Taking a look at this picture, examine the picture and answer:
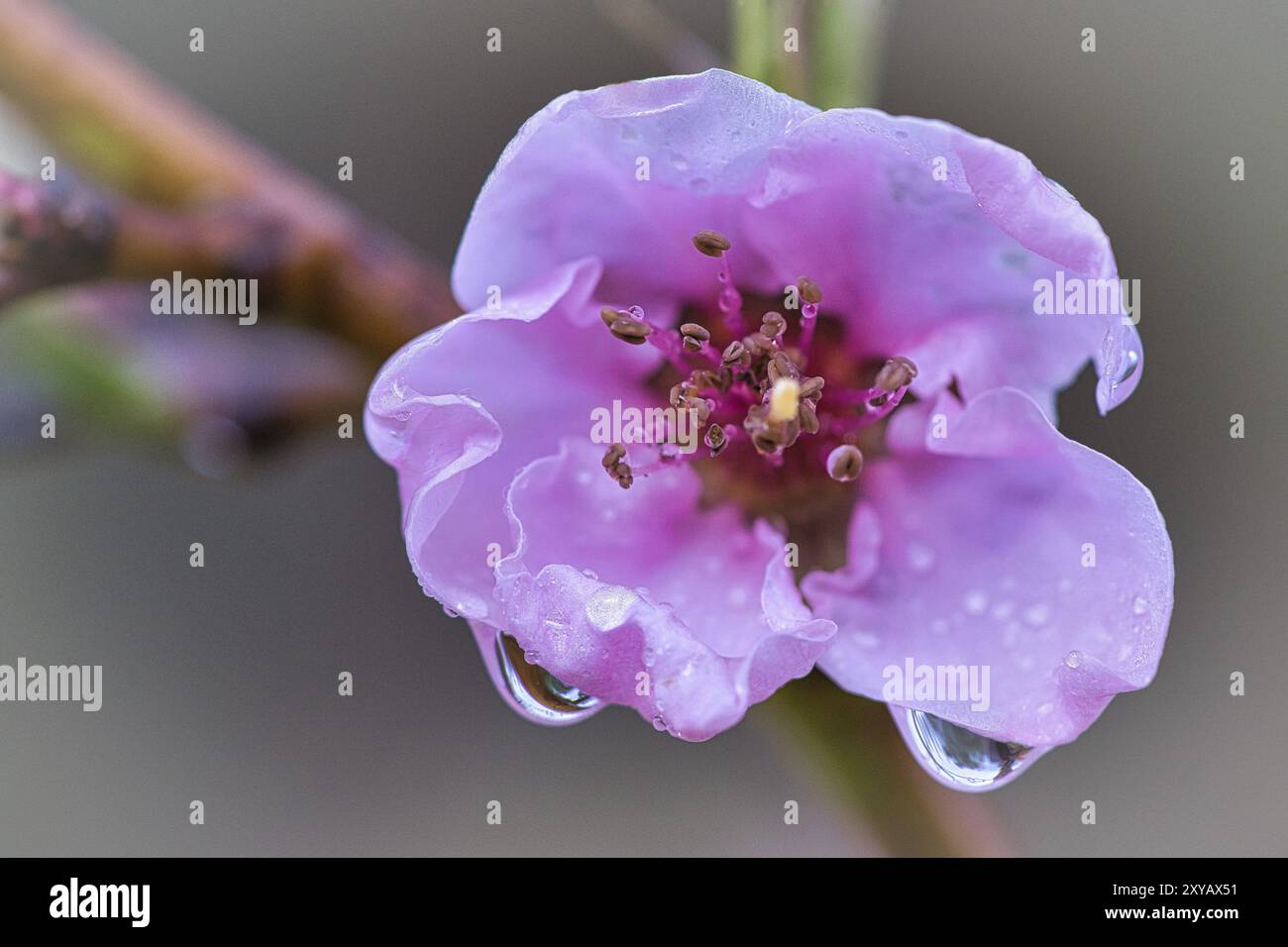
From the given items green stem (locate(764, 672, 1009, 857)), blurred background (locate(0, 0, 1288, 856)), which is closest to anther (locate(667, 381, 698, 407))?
green stem (locate(764, 672, 1009, 857))

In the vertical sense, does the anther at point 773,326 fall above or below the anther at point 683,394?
above

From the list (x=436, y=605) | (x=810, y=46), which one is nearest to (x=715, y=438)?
(x=810, y=46)

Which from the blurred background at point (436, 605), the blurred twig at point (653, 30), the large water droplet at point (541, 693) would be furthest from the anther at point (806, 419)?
the blurred background at point (436, 605)

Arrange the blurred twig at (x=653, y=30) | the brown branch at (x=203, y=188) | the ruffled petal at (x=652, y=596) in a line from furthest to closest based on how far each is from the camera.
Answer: the blurred twig at (x=653, y=30)
the brown branch at (x=203, y=188)
the ruffled petal at (x=652, y=596)

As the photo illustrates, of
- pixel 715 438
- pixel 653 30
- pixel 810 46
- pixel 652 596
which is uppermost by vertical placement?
pixel 653 30

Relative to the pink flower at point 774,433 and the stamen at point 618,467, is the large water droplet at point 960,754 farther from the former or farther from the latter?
the stamen at point 618,467

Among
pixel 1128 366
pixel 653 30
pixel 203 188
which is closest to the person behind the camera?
pixel 1128 366

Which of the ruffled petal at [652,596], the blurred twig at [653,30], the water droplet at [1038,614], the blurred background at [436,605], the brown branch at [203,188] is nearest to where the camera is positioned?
the ruffled petal at [652,596]

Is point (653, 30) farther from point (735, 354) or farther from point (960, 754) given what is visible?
point (960, 754)
